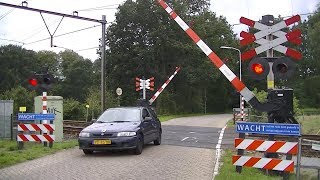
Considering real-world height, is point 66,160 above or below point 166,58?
below

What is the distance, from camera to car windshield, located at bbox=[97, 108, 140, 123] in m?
14.2

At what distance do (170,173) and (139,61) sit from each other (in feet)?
151

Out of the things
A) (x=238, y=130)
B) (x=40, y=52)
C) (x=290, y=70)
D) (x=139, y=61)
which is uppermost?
(x=40, y=52)

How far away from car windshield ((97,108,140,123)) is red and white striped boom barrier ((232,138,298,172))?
527 cm

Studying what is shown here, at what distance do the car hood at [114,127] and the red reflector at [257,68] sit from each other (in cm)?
516

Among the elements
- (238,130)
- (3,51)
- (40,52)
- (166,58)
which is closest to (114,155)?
(238,130)

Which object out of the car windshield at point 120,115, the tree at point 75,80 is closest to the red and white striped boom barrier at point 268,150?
the car windshield at point 120,115

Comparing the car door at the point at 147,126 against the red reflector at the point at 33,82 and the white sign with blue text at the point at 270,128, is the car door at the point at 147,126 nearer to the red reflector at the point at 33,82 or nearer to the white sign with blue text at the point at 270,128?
the red reflector at the point at 33,82

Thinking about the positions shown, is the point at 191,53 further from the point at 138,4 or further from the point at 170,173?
the point at 170,173

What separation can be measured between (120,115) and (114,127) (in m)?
1.27

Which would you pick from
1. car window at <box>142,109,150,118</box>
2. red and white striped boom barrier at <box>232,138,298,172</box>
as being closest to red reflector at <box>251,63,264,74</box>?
red and white striped boom barrier at <box>232,138,298,172</box>

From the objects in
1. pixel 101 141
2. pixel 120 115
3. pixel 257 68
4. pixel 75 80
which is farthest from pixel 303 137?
pixel 75 80

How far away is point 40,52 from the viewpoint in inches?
3666

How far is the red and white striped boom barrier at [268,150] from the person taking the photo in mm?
9047
